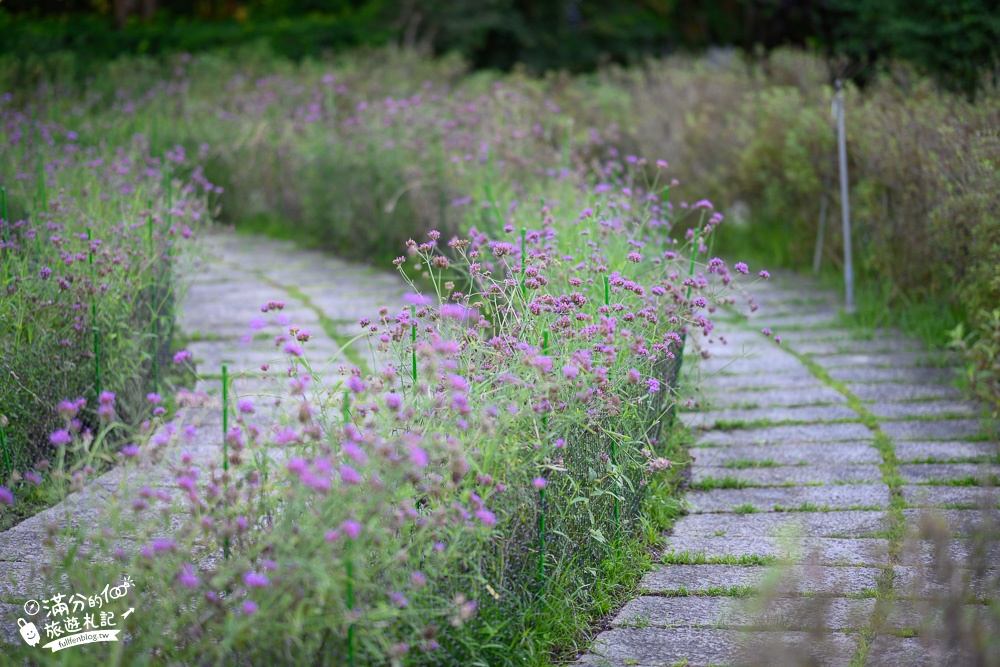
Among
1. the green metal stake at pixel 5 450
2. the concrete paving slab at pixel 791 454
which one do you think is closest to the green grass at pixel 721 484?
the concrete paving slab at pixel 791 454

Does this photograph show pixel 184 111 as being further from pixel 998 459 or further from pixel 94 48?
pixel 998 459

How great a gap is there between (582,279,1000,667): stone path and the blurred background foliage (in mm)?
4660

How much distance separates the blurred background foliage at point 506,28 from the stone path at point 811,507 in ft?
15.3

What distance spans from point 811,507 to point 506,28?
1330cm

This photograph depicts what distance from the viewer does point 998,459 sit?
3.45 m

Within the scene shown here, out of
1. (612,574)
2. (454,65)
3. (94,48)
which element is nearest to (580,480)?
(612,574)

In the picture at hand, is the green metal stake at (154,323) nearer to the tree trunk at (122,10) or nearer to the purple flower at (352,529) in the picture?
the purple flower at (352,529)

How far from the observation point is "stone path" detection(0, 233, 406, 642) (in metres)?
2.75

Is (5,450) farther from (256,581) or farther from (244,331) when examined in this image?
(244,331)

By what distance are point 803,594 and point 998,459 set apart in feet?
4.25

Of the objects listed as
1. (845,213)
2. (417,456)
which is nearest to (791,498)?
(417,456)

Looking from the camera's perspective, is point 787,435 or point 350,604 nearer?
point 350,604

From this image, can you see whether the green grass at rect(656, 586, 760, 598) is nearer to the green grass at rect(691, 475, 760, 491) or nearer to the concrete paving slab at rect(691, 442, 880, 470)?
the green grass at rect(691, 475, 760, 491)

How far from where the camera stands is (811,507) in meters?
3.15
